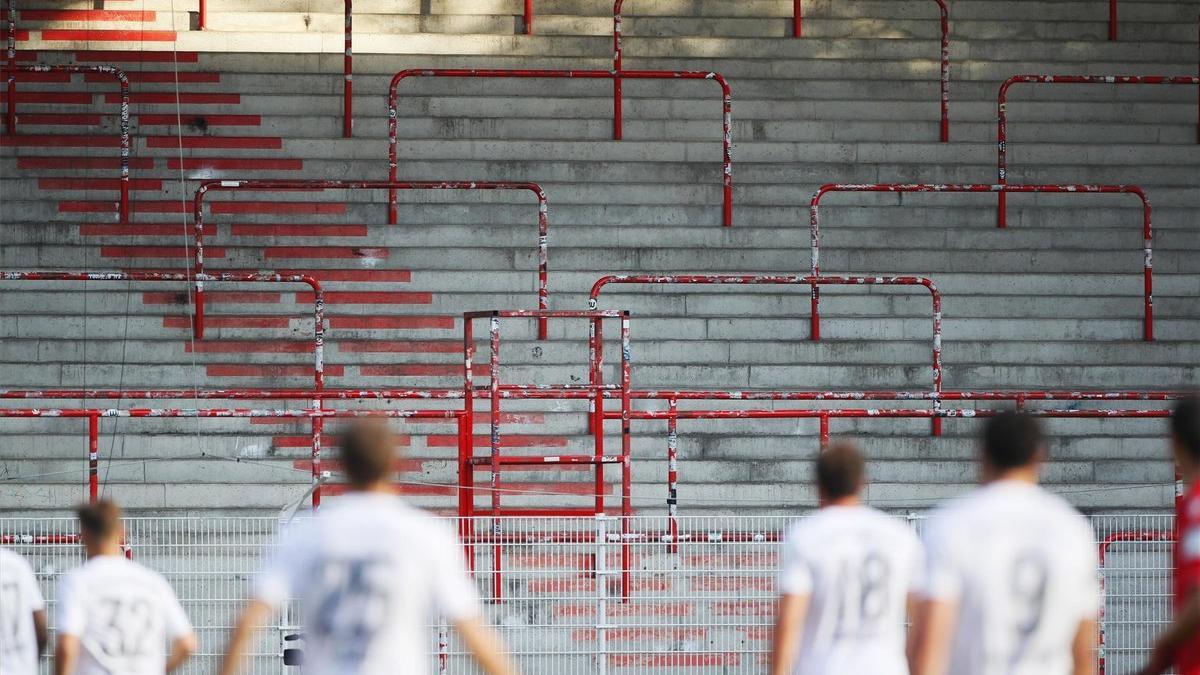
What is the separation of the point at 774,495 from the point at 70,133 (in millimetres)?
5718

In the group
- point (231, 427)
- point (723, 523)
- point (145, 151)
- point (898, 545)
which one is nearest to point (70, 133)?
point (145, 151)

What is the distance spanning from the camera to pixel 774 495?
411 inches

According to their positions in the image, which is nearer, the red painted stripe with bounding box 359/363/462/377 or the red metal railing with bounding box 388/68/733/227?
the red painted stripe with bounding box 359/363/462/377

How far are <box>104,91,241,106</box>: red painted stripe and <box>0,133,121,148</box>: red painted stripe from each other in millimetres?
345

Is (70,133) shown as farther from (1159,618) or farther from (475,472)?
(1159,618)

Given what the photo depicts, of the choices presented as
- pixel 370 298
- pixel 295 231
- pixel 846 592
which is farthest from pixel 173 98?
pixel 846 592

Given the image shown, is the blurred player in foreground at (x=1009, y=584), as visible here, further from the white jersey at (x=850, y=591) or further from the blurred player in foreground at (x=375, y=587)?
the blurred player in foreground at (x=375, y=587)

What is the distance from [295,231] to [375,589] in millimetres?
8043

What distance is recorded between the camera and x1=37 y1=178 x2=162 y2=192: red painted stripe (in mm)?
12273

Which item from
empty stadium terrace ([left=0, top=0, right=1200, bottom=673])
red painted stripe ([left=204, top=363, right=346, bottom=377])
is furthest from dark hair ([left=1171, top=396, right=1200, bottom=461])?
red painted stripe ([left=204, top=363, right=346, bottom=377])

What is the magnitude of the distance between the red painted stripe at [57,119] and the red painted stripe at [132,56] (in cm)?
57

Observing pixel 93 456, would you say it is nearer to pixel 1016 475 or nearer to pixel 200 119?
pixel 200 119

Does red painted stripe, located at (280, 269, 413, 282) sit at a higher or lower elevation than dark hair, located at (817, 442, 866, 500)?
higher

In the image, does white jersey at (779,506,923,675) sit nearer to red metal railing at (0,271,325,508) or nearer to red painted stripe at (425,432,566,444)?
red metal railing at (0,271,325,508)
